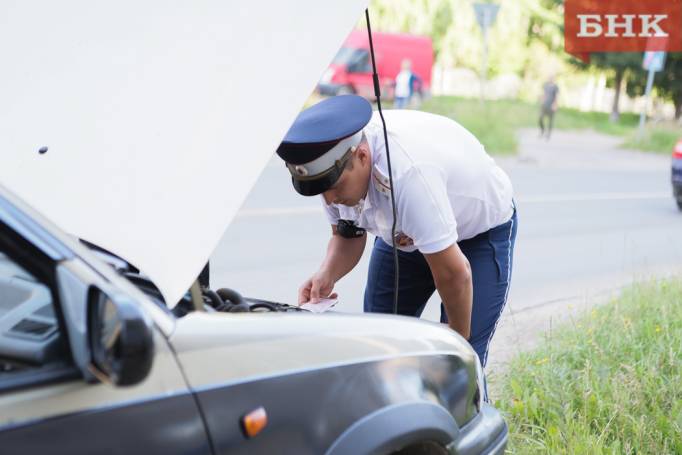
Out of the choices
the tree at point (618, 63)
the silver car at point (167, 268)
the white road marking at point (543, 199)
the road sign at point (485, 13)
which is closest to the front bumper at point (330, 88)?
the tree at point (618, 63)

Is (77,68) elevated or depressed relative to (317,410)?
elevated

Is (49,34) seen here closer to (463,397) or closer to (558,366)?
(463,397)

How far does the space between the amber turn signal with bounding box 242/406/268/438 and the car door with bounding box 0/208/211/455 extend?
11cm

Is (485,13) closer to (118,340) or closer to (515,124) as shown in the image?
(515,124)

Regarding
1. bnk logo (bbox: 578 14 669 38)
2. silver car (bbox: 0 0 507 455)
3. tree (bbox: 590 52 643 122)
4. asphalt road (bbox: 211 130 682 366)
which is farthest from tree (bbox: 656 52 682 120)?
silver car (bbox: 0 0 507 455)

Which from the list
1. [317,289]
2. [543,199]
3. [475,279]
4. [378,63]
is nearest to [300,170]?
[317,289]

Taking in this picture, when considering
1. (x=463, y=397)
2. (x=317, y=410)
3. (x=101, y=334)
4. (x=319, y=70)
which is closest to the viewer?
(x=101, y=334)

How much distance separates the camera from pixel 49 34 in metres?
2.49

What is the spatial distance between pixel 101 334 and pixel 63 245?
9.6 inches

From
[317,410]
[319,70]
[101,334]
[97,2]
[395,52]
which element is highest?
[97,2]

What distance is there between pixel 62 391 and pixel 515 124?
25.0 metres

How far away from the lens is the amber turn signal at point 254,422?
6.54 ft

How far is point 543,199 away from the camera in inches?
507

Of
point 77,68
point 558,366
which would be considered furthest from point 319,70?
point 558,366
